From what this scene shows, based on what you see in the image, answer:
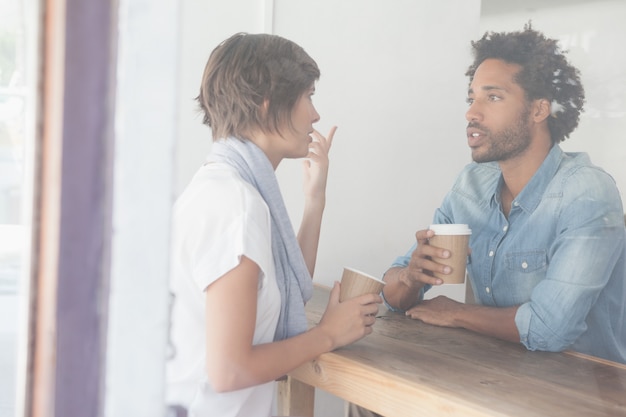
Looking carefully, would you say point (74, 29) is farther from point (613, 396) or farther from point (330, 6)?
point (330, 6)

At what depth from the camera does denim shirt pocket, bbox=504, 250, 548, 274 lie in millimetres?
1755

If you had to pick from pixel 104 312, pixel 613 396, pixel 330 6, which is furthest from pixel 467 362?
pixel 330 6

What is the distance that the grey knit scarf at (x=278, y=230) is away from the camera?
4.43ft

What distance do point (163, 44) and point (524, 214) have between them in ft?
5.05

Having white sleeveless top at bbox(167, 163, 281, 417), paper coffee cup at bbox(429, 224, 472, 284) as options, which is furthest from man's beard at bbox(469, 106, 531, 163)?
white sleeveless top at bbox(167, 163, 281, 417)

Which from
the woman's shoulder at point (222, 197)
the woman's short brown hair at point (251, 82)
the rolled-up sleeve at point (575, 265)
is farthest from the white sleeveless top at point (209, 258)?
the rolled-up sleeve at point (575, 265)

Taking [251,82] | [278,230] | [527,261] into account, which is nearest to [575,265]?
[527,261]

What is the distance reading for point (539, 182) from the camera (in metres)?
1.84

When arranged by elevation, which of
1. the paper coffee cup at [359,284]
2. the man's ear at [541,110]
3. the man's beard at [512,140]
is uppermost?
the man's ear at [541,110]

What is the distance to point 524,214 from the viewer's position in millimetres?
1836

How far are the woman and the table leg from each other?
42 centimetres

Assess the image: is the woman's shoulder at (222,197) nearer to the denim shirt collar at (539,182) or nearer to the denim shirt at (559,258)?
the denim shirt at (559,258)

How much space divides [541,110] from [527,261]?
0.43m

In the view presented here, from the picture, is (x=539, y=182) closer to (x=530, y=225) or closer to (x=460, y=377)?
(x=530, y=225)
